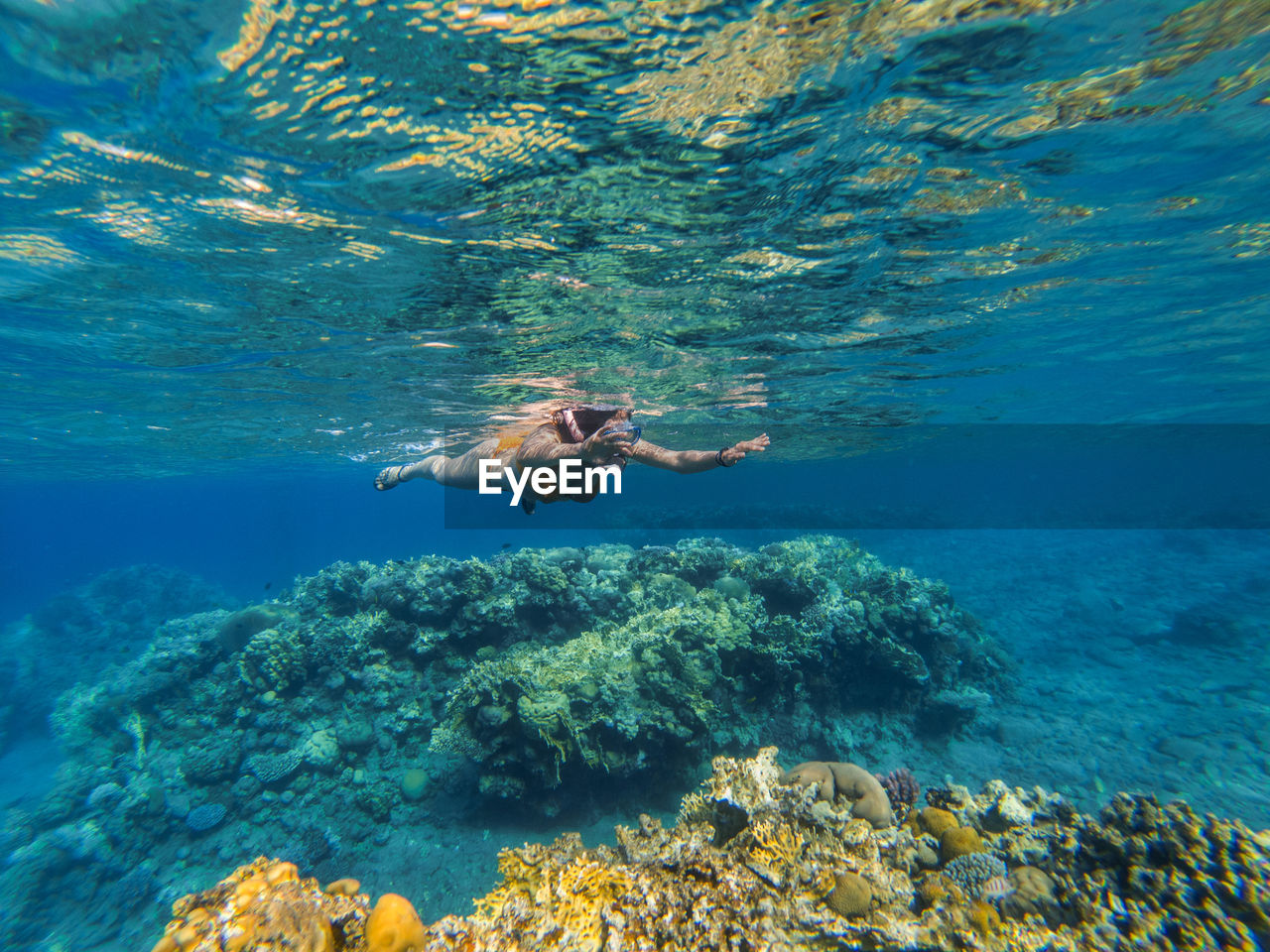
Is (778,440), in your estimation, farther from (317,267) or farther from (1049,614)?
(317,267)

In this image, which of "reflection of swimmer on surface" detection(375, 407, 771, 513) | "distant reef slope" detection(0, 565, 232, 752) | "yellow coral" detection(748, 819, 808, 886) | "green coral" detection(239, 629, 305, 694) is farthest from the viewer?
"distant reef slope" detection(0, 565, 232, 752)

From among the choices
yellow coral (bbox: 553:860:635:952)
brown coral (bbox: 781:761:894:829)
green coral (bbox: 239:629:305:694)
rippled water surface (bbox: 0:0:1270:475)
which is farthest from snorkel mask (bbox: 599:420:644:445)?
green coral (bbox: 239:629:305:694)

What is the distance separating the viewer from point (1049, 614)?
20.4 metres

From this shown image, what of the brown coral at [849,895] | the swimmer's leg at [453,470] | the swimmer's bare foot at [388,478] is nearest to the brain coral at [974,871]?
the brown coral at [849,895]

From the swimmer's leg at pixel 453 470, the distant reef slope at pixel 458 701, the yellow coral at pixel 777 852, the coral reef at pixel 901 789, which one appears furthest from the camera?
the swimmer's leg at pixel 453 470

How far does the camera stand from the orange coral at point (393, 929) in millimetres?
3467

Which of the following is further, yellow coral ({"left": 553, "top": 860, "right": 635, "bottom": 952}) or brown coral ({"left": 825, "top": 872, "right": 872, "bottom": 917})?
brown coral ({"left": 825, "top": 872, "right": 872, "bottom": 917})

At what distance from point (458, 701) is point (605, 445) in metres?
6.61

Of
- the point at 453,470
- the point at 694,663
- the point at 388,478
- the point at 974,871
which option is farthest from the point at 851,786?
the point at 388,478

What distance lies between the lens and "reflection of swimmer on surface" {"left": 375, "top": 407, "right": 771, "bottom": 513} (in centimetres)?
540

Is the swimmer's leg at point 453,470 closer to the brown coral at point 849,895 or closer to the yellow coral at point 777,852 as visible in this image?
the yellow coral at point 777,852

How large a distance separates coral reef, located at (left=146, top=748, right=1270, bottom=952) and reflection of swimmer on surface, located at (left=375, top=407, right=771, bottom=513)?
11.5ft

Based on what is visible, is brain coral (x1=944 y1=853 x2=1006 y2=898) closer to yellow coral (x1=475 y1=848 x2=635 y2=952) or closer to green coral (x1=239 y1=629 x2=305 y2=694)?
yellow coral (x1=475 y1=848 x2=635 y2=952)

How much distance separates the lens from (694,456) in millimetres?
5516
